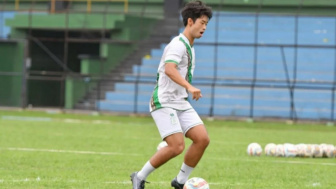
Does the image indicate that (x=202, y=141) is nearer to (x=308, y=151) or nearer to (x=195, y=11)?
(x=195, y=11)

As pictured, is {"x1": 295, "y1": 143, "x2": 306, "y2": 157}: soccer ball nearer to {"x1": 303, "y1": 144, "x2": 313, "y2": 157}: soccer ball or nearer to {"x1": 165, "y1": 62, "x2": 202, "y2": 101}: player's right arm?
{"x1": 303, "y1": 144, "x2": 313, "y2": 157}: soccer ball

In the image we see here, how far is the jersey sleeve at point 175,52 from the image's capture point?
10016 millimetres

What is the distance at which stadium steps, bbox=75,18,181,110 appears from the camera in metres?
38.3

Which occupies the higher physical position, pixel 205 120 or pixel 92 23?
pixel 92 23

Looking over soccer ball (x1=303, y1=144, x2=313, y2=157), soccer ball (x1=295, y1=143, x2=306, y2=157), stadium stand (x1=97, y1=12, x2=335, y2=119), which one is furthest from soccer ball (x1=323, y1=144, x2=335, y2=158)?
stadium stand (x1=97, y1=12, x2=335, y2=119)

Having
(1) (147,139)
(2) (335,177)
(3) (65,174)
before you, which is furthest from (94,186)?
(1) (147,139)

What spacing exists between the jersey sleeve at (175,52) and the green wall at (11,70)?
1192 inches

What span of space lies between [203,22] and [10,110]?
1150 inches

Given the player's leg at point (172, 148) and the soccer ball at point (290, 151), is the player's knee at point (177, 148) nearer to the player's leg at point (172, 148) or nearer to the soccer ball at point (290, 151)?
the player's leg at point (172, 148)

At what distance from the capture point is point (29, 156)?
52.6 ft

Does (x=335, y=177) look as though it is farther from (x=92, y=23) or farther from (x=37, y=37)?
(x=37, y=37)

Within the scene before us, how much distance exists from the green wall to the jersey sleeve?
3029 centimetres

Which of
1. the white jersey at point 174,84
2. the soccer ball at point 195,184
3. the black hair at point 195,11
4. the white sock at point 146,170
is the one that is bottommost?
the soccer ball at point 195,184

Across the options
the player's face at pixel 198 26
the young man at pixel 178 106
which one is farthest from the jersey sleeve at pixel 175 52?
the player's face at pixel 198 26
